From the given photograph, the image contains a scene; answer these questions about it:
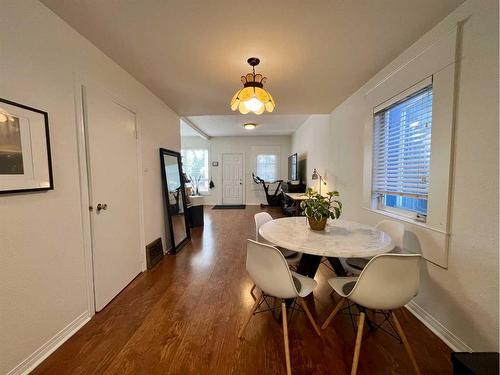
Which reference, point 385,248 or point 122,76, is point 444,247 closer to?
point 385,248

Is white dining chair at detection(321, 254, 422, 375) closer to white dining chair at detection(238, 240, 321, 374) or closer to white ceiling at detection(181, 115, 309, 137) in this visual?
white dining chair at detection(238, 240, 321, 374)

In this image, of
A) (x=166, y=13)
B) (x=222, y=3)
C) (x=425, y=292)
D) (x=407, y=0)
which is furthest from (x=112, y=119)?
(x=425, y=292)

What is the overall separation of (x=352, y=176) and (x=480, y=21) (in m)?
1.88

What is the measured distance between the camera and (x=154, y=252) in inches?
112

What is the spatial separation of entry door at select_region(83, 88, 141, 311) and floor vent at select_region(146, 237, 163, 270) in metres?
0.19

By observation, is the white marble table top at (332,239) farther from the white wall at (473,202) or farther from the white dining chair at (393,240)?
the white wall at (473,202)

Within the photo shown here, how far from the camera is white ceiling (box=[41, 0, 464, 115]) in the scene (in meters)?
1.40

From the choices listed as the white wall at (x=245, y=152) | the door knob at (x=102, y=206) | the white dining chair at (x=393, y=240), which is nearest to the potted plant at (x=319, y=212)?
the white dining chair at (x=393, y=240)

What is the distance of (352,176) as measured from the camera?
2951mm

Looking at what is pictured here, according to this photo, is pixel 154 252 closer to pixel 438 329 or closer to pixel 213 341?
pixel 213 341

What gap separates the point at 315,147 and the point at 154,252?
3808 millimetres

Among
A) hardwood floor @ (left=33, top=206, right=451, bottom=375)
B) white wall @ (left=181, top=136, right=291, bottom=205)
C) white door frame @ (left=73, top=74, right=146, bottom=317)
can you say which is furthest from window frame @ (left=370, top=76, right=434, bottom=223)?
white wall @ (left=181, top=136, right=291, bottom=205)

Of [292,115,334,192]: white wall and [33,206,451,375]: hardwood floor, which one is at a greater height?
[292,115,334,192]: white wall

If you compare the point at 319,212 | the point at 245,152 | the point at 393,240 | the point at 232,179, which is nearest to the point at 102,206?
the point at 319,212
